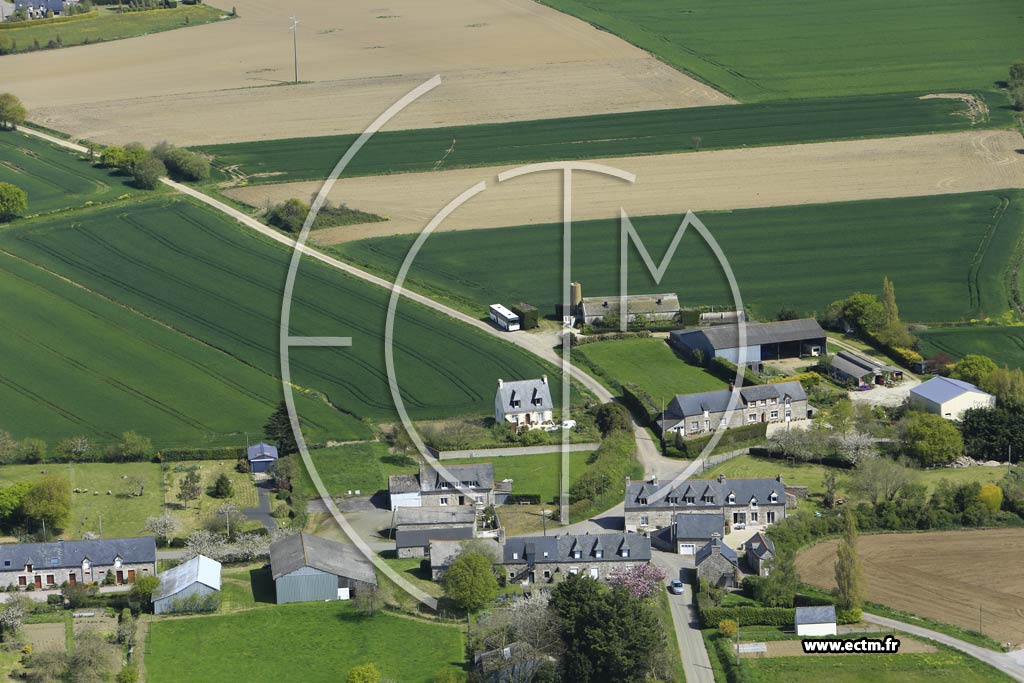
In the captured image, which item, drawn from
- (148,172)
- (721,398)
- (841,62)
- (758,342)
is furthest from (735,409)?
(841,62)

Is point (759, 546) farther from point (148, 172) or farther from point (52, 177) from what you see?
point (52, 177)

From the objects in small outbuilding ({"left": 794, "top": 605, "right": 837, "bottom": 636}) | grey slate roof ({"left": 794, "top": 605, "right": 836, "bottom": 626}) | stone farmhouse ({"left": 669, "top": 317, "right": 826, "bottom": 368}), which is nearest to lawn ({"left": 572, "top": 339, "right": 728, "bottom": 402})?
stone farmhouse ({"left": 669, "top": 317, "right": 826, "bottom": 368})

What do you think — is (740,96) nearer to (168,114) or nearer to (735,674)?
(168,114)

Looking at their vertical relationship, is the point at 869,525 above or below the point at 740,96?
below

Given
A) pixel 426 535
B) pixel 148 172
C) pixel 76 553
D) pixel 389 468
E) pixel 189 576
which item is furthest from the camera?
pixel 148 172

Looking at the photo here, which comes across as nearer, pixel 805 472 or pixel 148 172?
pixel 805 472

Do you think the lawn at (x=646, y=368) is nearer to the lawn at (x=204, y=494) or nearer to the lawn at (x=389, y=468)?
the lawn at (x=389, y=468)

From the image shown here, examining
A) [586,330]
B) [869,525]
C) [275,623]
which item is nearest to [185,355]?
[586,330]

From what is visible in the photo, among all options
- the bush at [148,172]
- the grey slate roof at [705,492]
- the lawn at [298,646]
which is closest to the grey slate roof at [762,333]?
the grey slate roof at [705,492]
